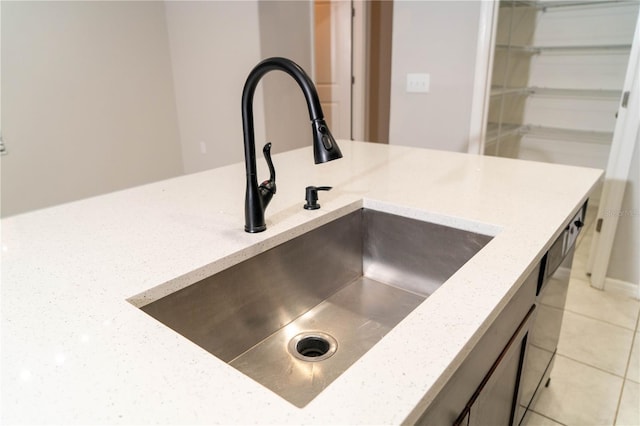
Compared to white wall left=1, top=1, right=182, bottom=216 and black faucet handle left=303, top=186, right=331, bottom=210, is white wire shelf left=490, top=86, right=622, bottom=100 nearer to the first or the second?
black faucet handle left=303, top=186, right=331, bottom=210

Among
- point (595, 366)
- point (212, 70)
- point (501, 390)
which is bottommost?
point (595, 366)

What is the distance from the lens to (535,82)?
3652 mm

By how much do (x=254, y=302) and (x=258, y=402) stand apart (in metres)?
0.50

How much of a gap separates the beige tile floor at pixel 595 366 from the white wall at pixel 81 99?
358cm

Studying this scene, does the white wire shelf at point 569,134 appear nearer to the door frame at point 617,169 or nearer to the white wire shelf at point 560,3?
the white wire shelf at point 560,3

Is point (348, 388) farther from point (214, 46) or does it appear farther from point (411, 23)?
point (214, 46)

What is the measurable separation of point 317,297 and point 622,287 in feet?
7.26

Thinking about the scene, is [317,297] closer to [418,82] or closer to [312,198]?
[312,198]

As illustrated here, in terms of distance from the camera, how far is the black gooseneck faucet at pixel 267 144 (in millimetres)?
835

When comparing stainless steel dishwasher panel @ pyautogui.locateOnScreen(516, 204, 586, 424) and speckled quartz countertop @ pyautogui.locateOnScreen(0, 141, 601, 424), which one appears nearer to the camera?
speckled quartz countertop @ pyautogui.locateOnScreen(0, 141, 601, 424)

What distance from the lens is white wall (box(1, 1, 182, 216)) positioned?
312cm

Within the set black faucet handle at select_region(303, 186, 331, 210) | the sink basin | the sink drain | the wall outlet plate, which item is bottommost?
the sink drain

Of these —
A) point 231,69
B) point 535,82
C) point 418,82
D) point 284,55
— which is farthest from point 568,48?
point 231,69

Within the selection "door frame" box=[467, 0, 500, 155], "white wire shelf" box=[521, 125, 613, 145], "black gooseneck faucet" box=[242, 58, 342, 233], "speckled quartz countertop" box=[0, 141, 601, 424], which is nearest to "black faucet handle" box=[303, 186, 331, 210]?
"speckled quartz countertop" box=[0, 141, 601, 424]
